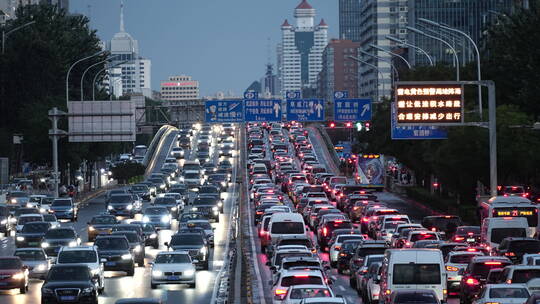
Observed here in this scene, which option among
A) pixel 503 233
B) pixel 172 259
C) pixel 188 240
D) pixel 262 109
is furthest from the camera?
pixel 262 109

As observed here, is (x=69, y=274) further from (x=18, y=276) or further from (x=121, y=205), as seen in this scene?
(x=121, y=205)

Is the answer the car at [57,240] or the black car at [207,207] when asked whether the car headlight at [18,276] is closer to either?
the car at [57,240]

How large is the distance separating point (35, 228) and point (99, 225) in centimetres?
413

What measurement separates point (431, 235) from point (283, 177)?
59.4 m

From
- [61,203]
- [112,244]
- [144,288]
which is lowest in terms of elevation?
[144,288]

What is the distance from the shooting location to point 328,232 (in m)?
57.7

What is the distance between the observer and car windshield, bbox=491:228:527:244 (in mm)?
47469

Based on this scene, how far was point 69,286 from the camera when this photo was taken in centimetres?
3625

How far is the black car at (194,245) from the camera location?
160 feet

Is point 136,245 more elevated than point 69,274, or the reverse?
point 69,274

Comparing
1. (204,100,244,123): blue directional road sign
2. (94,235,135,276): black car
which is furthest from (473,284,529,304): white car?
(204,100,244,123): blue directional road sign

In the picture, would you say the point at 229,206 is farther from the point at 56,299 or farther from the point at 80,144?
the point at 56,299

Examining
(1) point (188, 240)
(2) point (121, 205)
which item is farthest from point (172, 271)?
(2) point (121, 205)

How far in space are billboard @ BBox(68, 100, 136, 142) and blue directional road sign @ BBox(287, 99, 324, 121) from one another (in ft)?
42.2
